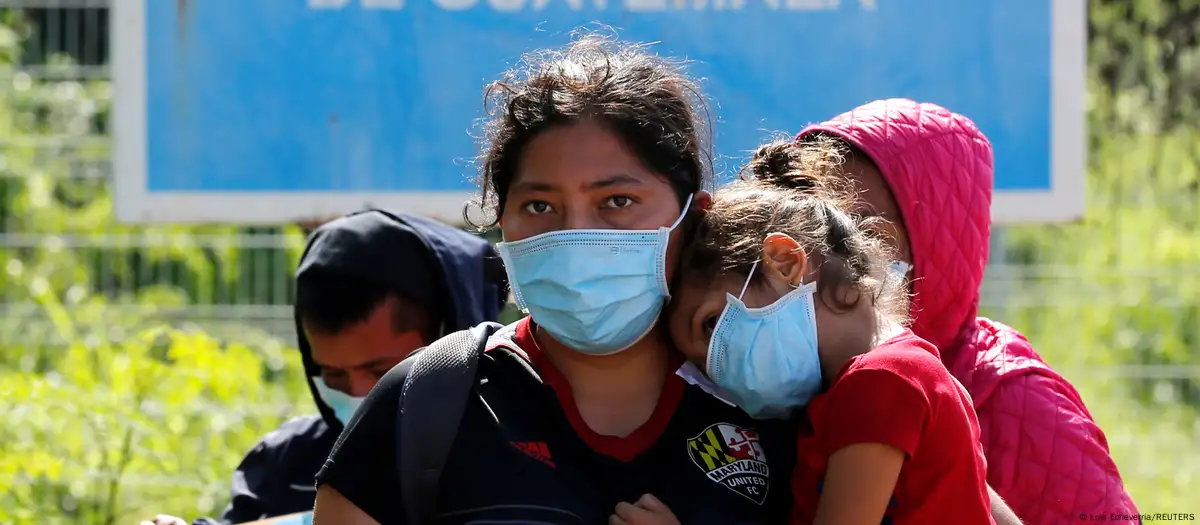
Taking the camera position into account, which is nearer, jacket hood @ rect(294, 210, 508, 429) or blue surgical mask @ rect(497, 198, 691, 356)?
blue surgical mask @ rect(497, 198, 691, 356)

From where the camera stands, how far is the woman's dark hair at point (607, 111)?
6.86 feet

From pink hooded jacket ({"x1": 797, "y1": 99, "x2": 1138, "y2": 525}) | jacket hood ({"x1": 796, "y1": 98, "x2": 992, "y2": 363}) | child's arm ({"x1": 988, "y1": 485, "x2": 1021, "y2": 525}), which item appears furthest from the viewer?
jacket hood ({"x1": 796, "y1": 98, "x2": 992, "y2": 363})

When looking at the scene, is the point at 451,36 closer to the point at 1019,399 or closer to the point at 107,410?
the point at 107,410

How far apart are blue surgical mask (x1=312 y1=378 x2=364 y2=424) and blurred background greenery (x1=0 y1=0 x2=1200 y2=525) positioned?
1.85 m

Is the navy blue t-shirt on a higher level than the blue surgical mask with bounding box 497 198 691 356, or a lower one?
lower

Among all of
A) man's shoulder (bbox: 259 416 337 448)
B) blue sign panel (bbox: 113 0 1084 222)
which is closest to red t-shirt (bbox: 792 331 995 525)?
man's shoulder (bbox: 259 416 337 448)

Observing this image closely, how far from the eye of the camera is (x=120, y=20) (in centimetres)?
490

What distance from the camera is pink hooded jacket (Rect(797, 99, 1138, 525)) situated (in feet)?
7.58

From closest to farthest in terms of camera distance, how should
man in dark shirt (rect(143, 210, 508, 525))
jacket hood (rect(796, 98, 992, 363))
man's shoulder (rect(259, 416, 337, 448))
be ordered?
jacket hood (rect(796, 98, 992, 363)), man in dark shirt (rect(143, 210, 508, 525)), man's shoulder (rect(259, 416, 337, 448))

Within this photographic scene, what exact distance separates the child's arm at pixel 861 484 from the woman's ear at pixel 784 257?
300mm

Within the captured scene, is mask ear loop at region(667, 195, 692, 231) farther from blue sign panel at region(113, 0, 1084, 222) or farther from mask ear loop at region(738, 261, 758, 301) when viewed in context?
blue sign panel at region(113, 0, 1084, 222)

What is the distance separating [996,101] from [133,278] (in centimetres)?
341

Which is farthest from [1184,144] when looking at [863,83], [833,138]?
[833,138]

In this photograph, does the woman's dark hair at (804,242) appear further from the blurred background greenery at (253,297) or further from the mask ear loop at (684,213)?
the blurred background greenery at (253,297)
